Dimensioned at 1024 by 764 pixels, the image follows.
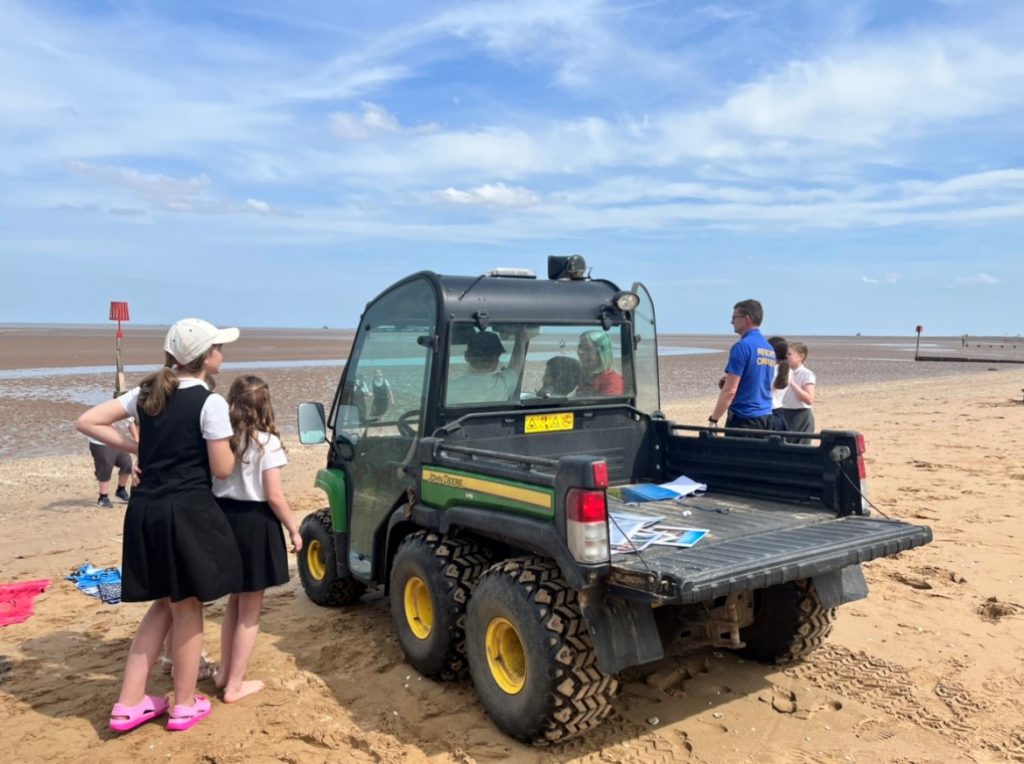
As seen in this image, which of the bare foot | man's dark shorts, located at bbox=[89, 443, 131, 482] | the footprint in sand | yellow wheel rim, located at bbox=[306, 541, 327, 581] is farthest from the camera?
man's dark shorts, located at bbox=[89, 443, 131, 482]

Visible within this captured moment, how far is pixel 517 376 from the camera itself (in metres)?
4.82

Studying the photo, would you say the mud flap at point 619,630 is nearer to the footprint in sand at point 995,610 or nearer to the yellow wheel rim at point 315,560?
the yellow wheel rim at point 315,560

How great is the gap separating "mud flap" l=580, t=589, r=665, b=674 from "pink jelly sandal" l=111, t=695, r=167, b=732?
209 cm

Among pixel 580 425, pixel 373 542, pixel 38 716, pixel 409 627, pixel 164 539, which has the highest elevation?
pixel 580 425

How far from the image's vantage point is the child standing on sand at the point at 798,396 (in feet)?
24.0

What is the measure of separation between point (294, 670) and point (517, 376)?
2.03 meters

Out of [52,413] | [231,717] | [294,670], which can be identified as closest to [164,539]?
[231,717]

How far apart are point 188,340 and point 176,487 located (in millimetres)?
653

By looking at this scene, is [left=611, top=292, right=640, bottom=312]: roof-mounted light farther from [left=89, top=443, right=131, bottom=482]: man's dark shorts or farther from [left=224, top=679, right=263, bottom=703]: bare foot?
[left=89, top=443, right=131, bottom=482]: man's dark shorts

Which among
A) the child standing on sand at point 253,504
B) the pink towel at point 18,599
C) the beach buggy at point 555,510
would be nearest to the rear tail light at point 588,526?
the beach buggy at point 555,510

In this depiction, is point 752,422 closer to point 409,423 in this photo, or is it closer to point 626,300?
point 626,300

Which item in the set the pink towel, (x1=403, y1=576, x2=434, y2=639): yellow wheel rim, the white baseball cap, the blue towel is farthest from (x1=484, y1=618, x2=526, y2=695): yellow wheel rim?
the pink towel

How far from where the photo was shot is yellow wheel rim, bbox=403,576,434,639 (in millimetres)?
4285

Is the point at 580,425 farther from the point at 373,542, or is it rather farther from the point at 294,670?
the point at 294,670
